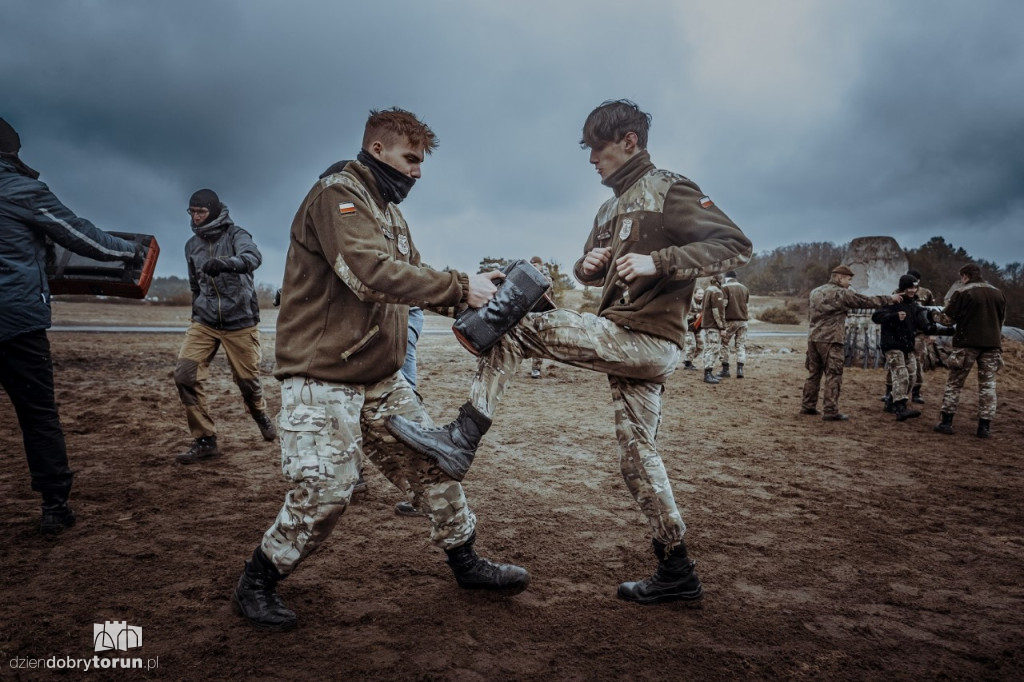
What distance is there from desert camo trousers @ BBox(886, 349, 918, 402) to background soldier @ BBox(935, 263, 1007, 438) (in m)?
0.87

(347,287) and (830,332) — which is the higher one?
(830,332)

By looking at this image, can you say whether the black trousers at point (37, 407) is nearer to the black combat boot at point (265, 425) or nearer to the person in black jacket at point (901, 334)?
the black combat boot at point (265, 425)

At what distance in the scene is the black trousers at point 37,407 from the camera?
3.57m

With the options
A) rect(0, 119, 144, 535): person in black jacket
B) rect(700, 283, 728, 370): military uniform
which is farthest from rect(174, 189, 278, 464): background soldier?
rect(700, 283, 728, 370): military uniform

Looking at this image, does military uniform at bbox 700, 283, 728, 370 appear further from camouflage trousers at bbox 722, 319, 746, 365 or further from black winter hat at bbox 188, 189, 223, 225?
black winter hat at bbox 188, 189, 223, 225

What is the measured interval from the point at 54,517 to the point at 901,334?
1087cm

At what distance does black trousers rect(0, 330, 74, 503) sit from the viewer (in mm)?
3574

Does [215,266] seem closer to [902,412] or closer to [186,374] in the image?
[186,374]

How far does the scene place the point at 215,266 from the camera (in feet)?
17.5

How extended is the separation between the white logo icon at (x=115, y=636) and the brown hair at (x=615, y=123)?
3.33 m

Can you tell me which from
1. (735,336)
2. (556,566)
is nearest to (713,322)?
(735,336)

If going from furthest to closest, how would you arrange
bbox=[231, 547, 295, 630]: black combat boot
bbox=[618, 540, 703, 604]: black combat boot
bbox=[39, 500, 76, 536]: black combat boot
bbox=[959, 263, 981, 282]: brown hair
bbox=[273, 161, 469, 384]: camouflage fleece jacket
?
bbox=[959, 263, 981, 282]: brown hair
bbox=[39, 500, 76, 536]: black combat boot
bbox=[618, 540, 703, 604]: black combat boot
bbox=[231, 547, 295, 630]: black combat boot
bbox=[273, 161, 469, 384]: camouflage fleece jacket

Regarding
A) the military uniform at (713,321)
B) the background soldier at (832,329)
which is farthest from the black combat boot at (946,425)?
the military uniform at (713,321)

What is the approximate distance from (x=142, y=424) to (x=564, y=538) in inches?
228
